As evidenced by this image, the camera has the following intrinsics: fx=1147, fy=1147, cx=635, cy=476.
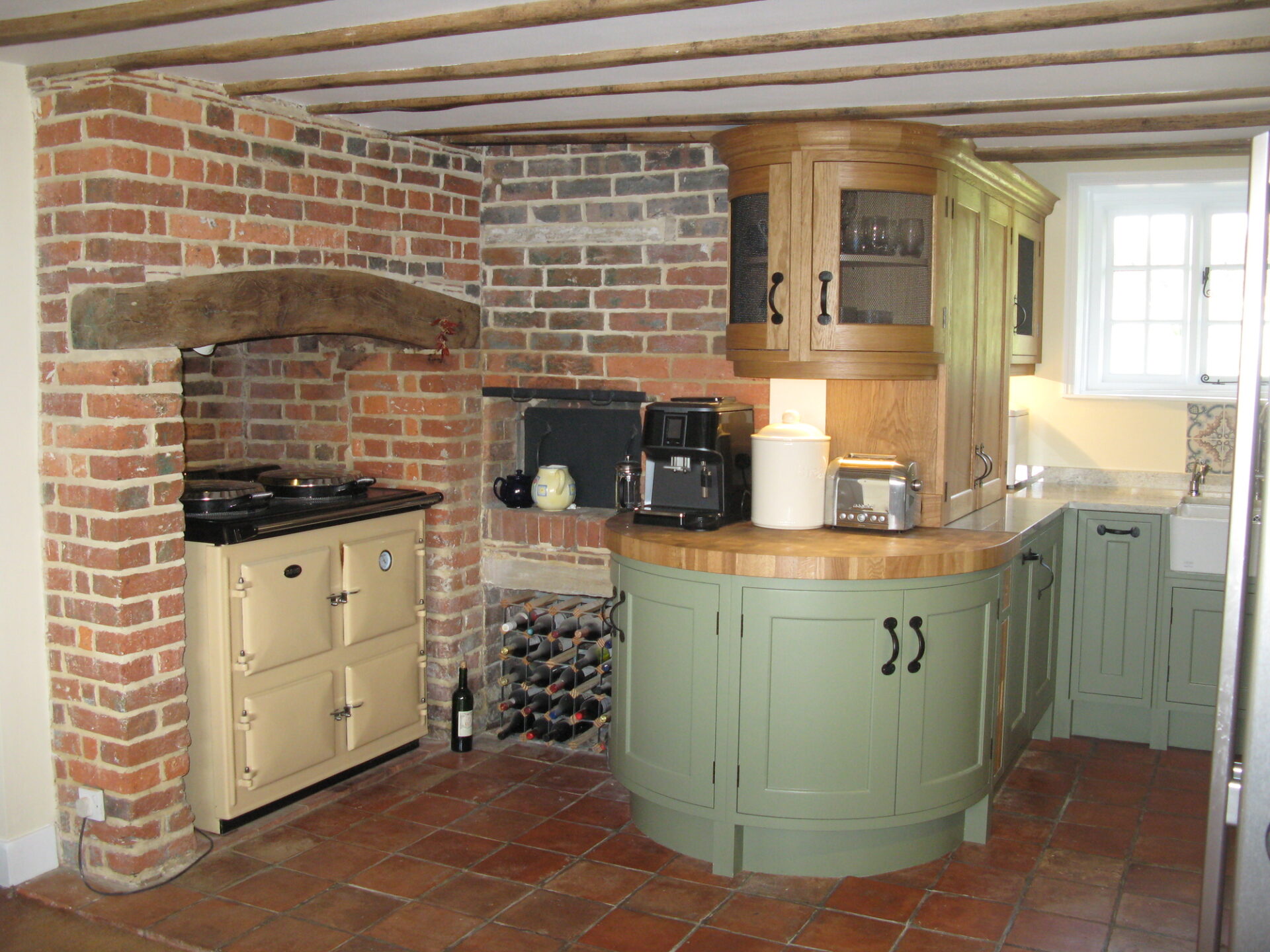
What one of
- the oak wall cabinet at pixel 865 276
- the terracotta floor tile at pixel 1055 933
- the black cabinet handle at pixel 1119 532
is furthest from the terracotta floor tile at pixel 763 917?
the black cabinet handle at pixel 1119 532

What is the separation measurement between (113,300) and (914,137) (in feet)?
7.84

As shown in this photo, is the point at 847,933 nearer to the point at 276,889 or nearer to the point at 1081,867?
the point at 1081,867

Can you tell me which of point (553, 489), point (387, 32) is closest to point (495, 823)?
point (553, 489)

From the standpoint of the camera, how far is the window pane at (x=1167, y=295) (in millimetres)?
5008

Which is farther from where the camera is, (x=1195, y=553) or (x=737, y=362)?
(x=1195, y=553)

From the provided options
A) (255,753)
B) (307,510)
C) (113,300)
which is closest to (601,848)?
(255,753)

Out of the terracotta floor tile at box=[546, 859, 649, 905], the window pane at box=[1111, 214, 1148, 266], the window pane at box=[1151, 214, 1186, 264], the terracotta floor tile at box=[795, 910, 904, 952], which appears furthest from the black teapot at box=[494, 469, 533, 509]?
the window pane at box=[1151, 214, 1186, 264]

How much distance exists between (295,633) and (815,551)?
167 cm

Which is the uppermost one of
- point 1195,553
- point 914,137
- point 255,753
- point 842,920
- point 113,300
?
point 914,137

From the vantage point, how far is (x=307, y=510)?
12.1ft

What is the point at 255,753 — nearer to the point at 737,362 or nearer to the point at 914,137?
the point at 737,362

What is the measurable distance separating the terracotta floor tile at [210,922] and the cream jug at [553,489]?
5.93 feet

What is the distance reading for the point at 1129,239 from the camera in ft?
16.6

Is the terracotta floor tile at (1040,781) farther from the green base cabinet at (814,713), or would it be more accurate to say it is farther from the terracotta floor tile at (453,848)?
the terracotta floor tile at (453,848)
